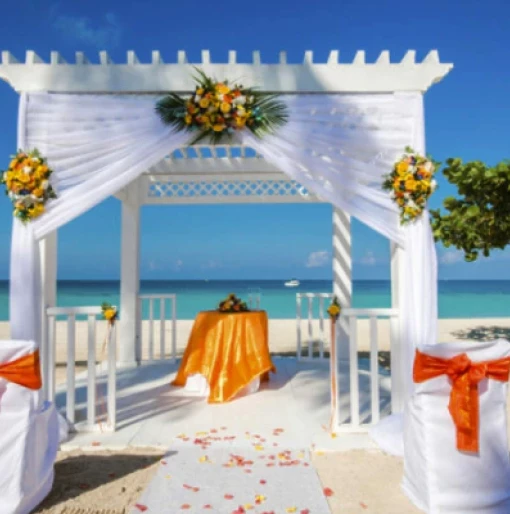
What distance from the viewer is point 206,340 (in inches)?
174

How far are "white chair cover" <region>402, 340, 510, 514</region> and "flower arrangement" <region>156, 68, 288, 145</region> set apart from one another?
1867 millimetres

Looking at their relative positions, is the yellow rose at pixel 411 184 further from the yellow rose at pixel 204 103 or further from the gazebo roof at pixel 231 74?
the yellow rose at pixel 204 103

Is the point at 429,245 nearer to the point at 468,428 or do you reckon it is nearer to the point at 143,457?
the point at 468,428

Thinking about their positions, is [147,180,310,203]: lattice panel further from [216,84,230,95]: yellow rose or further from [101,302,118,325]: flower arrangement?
[101,302,118,325]: flower arrangement

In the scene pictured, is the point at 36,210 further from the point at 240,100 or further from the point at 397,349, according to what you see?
the point at 397,349

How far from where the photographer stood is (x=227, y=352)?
428 cm

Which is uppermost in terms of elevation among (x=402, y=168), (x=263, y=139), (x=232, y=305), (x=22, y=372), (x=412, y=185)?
(x=263, y=139)

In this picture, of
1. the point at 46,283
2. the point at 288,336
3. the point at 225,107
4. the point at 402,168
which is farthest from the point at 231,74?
the point at 288,336

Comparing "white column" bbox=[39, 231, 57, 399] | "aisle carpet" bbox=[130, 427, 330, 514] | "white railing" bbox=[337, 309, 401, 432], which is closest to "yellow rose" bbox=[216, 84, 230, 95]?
"white column" bbox=[39, 231, 57, 399]

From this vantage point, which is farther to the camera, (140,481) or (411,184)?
(411,184)

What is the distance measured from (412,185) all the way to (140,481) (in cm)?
235

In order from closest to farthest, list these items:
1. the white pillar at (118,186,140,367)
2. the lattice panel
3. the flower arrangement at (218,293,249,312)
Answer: the flower arrangement at (218,293,249,312), the white pillar at (118,186,140,367), the lattice panel

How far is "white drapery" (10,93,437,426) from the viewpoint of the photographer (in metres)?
3.08

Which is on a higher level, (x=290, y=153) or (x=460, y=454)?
(x=290, y=153)
